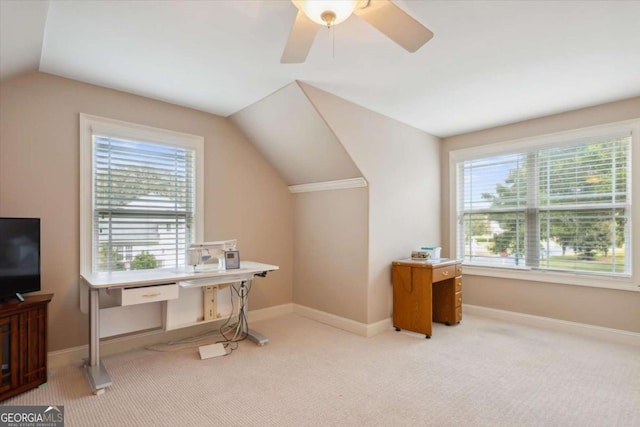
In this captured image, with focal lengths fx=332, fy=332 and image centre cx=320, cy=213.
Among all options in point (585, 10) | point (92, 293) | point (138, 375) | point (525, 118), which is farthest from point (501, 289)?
point (92, 293)

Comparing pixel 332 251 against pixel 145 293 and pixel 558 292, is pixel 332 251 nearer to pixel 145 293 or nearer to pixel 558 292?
pixel 145 293

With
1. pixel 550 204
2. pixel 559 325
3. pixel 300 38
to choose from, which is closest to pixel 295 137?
pixel 300 38

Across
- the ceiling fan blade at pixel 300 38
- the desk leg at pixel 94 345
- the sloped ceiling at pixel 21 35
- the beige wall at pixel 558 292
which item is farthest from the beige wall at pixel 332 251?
the sloped ceiling at pixel 21 35

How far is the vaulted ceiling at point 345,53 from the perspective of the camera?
6.14ft

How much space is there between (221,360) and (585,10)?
345cm

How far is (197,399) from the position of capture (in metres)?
2.20

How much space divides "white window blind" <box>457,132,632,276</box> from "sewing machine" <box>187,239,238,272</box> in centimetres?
304

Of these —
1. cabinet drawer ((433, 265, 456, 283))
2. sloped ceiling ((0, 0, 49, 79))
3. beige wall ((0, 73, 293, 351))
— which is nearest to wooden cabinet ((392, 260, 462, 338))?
cabinet drawer ((433, 265, 456, 283))

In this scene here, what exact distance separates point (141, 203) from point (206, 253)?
813mm

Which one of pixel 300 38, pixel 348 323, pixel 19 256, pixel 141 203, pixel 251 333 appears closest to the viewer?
pixel 300 38

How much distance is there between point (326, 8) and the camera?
134 centimetres

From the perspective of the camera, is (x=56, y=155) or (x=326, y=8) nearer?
(x=326, y=8)

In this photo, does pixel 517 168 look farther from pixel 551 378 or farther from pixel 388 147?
pixel 551 378

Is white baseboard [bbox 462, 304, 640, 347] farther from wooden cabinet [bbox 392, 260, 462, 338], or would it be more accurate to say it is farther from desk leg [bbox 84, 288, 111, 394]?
desk leg [bbox 84, 288, 111, 394]
